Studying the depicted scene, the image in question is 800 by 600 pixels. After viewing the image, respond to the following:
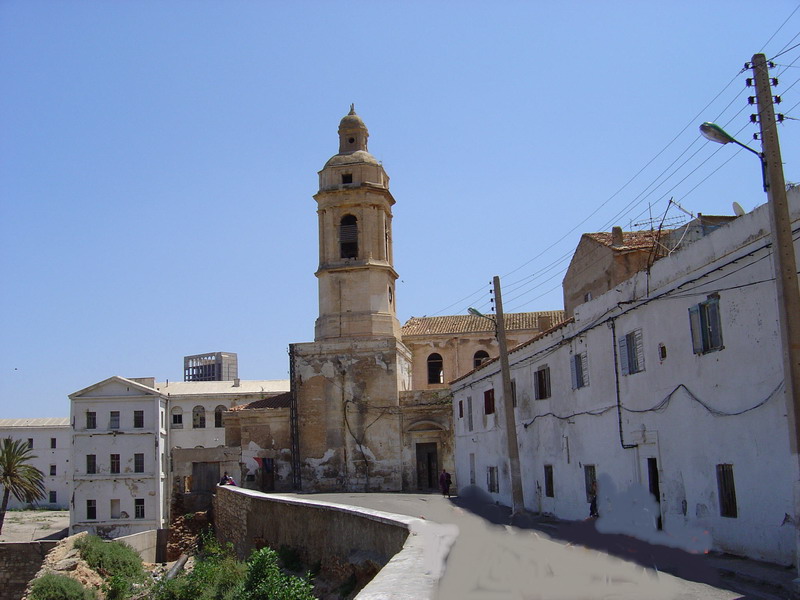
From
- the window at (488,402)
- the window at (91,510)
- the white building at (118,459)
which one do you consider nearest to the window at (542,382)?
the window at (488,402)

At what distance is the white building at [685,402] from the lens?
1280 cm

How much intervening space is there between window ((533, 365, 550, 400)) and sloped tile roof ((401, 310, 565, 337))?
20452mm

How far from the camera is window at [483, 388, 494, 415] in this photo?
29.0 meters

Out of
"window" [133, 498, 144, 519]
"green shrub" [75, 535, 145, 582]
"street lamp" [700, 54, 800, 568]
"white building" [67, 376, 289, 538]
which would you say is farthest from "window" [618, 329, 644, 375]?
"window" [133, 498, 144, 519]

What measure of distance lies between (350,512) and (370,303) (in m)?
22.2

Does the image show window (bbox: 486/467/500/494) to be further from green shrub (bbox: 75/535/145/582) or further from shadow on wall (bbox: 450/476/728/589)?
green shrub (bbox: 75/535/145/582)

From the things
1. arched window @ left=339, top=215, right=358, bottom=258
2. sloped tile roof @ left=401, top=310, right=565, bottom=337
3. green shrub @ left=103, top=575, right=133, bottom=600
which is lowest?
green shrub @ left=103, top=575, right=133, bottom=600

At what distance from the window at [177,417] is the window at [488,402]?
110 ft

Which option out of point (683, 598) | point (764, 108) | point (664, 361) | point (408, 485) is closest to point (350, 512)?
point (664, 361)

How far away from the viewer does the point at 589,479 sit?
20.2 m

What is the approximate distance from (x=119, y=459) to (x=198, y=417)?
9035 millimetres

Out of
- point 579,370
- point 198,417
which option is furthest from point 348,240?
point 198,417

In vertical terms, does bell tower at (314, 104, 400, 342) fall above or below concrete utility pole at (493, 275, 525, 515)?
above

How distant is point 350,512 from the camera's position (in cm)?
1747
